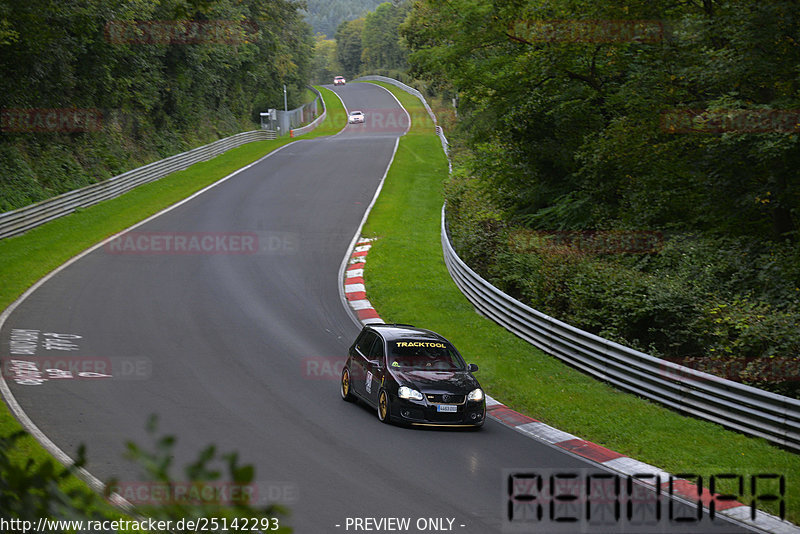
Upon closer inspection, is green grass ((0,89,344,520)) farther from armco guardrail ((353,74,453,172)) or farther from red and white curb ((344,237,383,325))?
armco guardrail ((353,74,453,172))

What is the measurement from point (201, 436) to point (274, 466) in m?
1.84

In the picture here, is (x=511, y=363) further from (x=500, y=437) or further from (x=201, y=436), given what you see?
(x=201, y=436)

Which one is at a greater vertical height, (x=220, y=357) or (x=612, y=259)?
(x=612, y=259)

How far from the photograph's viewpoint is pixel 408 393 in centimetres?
1261

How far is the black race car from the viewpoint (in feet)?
41.3

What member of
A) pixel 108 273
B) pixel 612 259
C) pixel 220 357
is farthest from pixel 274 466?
pixel 108 273

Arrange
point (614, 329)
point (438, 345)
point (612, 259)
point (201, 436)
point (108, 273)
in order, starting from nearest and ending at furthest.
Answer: point (201, 436) → point (438, 345) → point (614, 329) → point (612, 259) → point (108, 273)

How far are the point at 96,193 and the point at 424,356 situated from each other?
80.3 feet

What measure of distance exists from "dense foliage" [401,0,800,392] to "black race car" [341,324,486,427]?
A: 4.32 meters

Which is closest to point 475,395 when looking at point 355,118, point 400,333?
point 400,333

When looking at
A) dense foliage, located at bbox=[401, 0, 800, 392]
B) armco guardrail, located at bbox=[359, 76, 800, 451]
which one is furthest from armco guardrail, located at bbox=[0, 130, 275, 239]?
armco guardrail, located at bbox=[359, 76, 800, 451]

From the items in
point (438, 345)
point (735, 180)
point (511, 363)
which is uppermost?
point (735, 180)

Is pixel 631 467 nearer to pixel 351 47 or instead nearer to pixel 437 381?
pixel 437 381

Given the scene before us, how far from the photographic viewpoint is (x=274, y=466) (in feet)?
34.2
